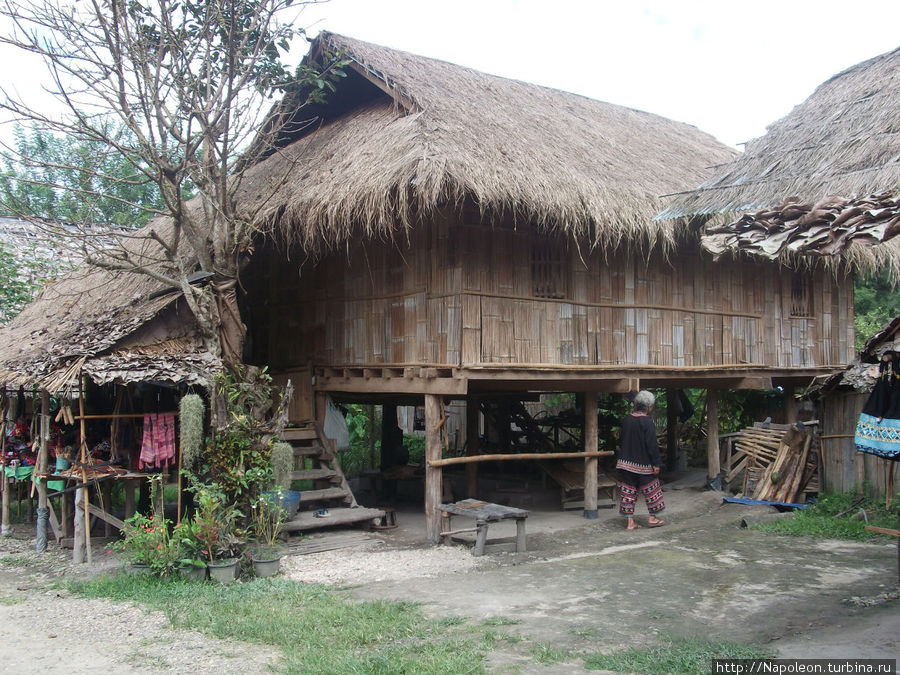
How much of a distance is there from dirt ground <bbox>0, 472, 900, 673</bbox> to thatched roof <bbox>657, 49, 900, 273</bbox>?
2.46 m

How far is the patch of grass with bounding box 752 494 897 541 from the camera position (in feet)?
26.2

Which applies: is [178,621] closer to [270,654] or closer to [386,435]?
[270,654]

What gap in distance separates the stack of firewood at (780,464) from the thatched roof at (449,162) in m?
3.16

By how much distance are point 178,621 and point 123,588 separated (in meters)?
1.23

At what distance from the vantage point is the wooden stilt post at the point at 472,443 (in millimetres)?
11383

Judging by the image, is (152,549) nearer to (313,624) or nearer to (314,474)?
(313,624)

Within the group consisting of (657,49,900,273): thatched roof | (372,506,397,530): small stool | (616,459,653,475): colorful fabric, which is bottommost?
(372,506,397,530): small stool

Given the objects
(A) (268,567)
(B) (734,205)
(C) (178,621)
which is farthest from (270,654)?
(B) (734,205)

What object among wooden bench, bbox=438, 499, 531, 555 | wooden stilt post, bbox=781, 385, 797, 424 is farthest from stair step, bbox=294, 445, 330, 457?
wooden stilt post, bbox=781, 385, 797, 424

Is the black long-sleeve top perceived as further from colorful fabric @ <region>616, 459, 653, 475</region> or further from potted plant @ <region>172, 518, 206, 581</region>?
potted plant @ <region>172, 518, 206, 581</region>

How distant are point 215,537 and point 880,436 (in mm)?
5311

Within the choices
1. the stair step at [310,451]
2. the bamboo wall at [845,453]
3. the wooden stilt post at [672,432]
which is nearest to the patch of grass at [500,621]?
the stair step at [310,451]

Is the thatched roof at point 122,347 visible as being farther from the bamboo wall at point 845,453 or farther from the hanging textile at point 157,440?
the bamboo wall at point 845,453

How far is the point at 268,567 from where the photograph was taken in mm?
7059
